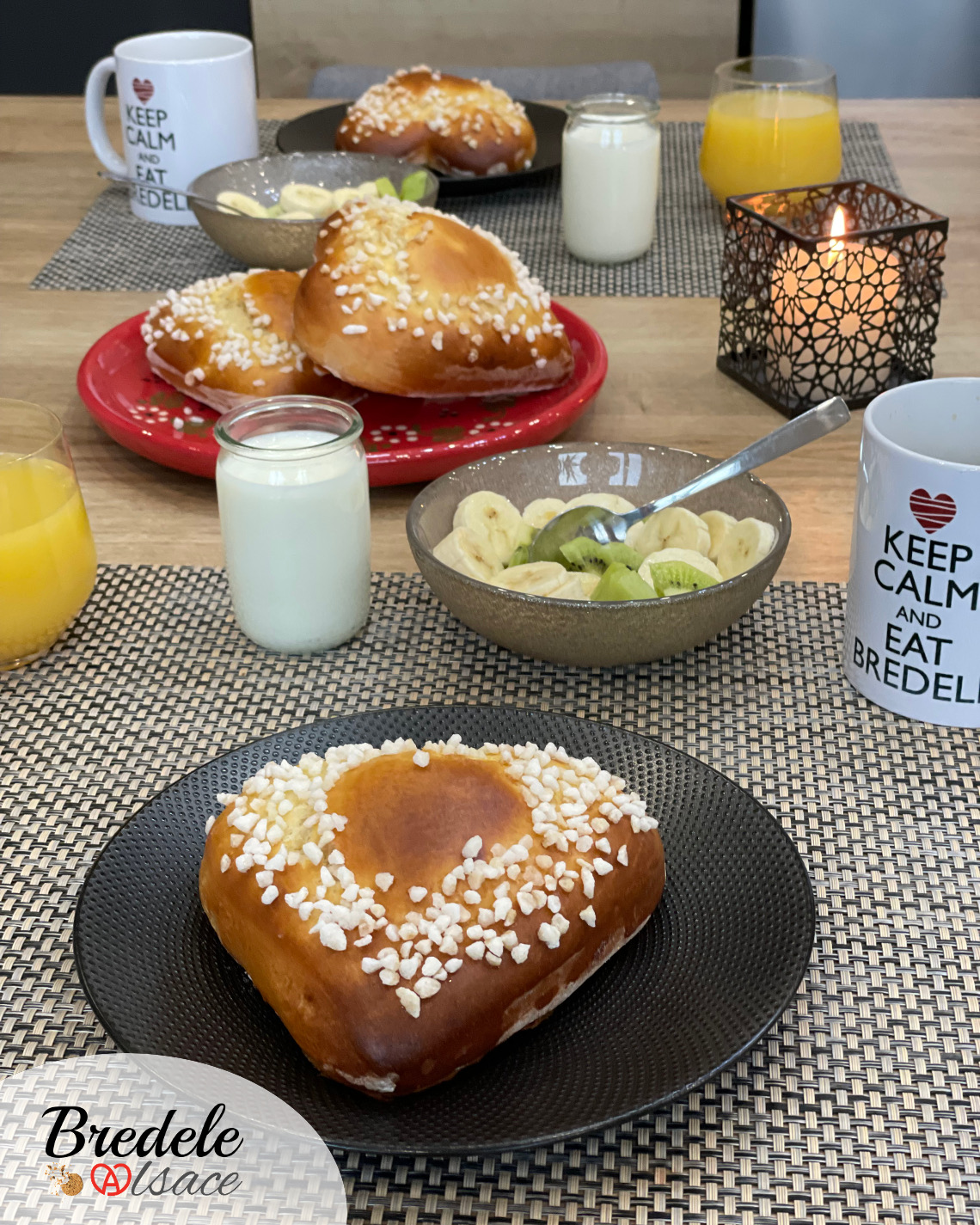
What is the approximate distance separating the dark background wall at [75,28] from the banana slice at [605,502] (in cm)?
284

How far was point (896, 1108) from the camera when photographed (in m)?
0.60

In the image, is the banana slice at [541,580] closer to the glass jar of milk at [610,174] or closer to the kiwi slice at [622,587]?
the kiwi slice at [622,587]

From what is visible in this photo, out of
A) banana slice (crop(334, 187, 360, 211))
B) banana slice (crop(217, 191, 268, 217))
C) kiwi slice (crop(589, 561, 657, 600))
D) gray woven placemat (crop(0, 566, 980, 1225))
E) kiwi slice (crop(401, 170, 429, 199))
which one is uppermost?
kiwi slice (crop(401, 170, 429, 199))

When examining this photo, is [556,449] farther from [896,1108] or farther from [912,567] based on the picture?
[896,1108]

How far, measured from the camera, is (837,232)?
1.31m

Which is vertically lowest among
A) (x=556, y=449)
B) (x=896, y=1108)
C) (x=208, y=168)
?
(x=896, y=1108)

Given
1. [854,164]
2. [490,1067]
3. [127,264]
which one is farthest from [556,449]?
[854,164]

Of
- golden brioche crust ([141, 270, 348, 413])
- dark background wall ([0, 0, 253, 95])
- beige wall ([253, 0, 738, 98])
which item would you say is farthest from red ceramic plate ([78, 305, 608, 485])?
dark background wall ([0, 0, 253, 95])

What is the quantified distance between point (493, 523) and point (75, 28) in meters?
3.12

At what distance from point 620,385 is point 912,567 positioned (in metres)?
0.58

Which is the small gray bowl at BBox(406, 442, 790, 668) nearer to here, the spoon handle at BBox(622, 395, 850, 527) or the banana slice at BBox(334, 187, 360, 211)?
the spoon handle at BBox(622, 395, 850, 527)

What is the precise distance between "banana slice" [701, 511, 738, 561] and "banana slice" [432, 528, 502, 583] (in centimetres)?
16

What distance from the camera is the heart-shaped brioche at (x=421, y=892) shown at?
57 centimetres

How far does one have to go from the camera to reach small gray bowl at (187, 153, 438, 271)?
148cm
